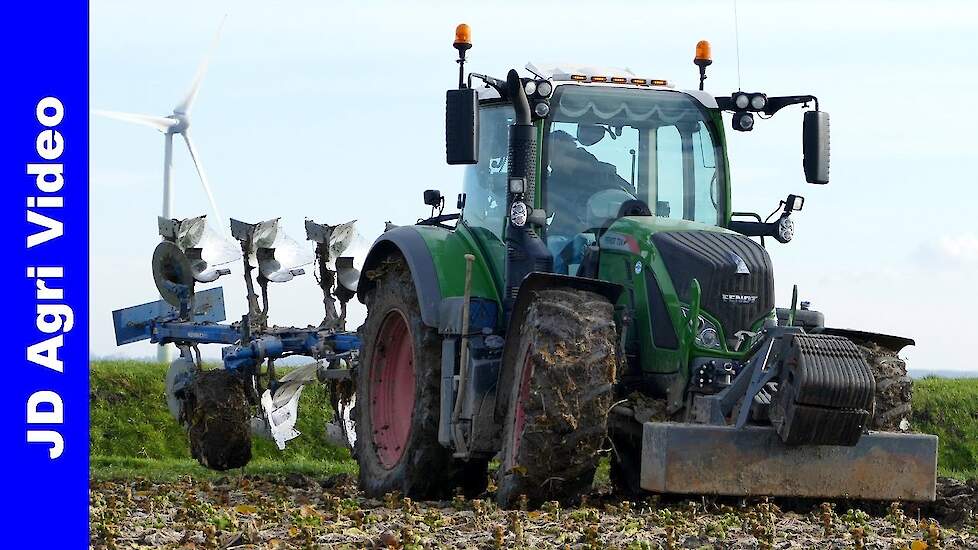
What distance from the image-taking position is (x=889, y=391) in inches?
425

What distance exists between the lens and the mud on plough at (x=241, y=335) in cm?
1521

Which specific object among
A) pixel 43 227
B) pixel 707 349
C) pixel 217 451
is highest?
pixel 43 227

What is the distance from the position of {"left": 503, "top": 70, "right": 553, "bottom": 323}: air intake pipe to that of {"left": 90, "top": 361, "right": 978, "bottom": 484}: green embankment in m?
6.85

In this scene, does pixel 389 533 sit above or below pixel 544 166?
below

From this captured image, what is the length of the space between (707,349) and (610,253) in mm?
964

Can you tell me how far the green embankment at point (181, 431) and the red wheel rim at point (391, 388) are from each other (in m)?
4.55

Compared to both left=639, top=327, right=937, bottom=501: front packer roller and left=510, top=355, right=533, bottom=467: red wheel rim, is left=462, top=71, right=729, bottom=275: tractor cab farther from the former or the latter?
left=639, top=327, right=937, bottom=501: front packer roller

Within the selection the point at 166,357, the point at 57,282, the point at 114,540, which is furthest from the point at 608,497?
the point at 166,357

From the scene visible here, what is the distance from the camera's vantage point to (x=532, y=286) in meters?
10.1

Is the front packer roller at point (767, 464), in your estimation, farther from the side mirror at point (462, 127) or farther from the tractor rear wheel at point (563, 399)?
the side mirror at point (462, 127)

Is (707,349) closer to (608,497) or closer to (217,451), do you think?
(608,497)

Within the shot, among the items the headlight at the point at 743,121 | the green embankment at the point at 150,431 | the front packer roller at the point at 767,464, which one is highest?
the headlight at the point at 743,121

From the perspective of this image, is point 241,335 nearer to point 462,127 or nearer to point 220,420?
point 220,420

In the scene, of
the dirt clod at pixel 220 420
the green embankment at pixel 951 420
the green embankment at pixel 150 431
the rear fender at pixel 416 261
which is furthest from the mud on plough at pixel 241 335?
the green embankment at pixel 951 420
